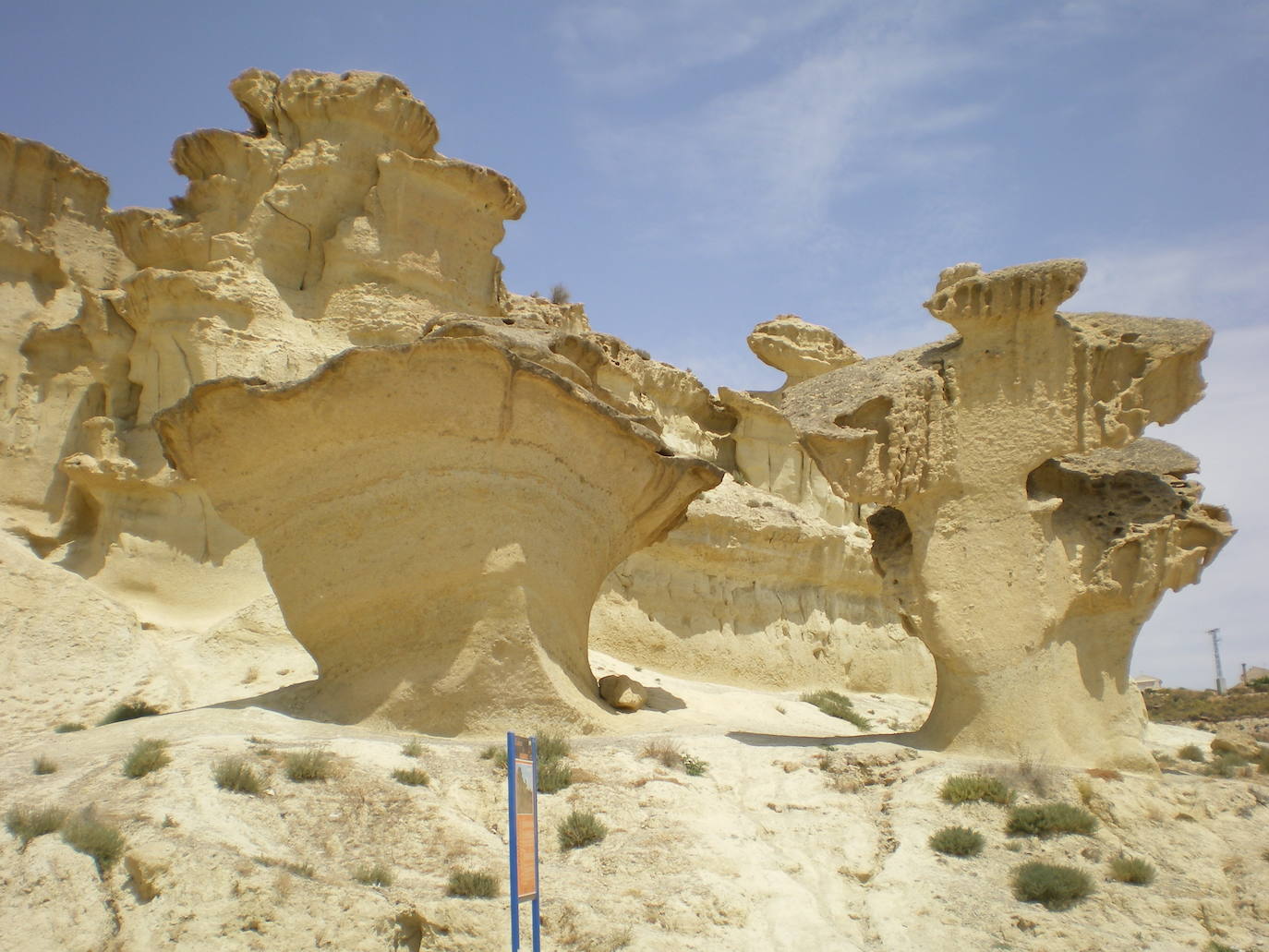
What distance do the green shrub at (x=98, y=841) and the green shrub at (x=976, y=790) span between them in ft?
16.7

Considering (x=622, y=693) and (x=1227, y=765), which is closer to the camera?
(x=1227, y=765)

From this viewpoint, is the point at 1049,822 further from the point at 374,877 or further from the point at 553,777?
the point at 374,877

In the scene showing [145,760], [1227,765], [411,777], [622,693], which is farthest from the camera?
[622,693]

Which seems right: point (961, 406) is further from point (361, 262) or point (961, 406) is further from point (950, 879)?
point (361, 262)

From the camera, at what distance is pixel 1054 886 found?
5.99 metres

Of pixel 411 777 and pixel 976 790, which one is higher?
pixel 976 790

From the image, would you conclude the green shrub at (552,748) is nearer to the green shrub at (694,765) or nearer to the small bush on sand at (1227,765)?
the green shrub at (694,765)

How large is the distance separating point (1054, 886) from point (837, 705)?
26.1 feet

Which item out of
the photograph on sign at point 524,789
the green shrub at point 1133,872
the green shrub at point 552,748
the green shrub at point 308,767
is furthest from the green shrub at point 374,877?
the green shrub at point 1133,872

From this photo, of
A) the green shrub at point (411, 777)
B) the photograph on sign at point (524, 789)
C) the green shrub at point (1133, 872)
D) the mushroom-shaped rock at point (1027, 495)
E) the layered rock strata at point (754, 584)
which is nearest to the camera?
the photograph on sign at point (524, 789)

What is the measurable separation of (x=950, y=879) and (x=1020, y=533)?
354 centimetres

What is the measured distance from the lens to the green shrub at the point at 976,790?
23.9 ft

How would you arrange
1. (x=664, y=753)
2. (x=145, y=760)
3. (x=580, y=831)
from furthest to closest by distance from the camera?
(x=664, y=753), (x=580, y=831), (x=145, y=760)

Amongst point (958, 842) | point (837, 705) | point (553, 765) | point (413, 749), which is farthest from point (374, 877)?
point (837, 705)
